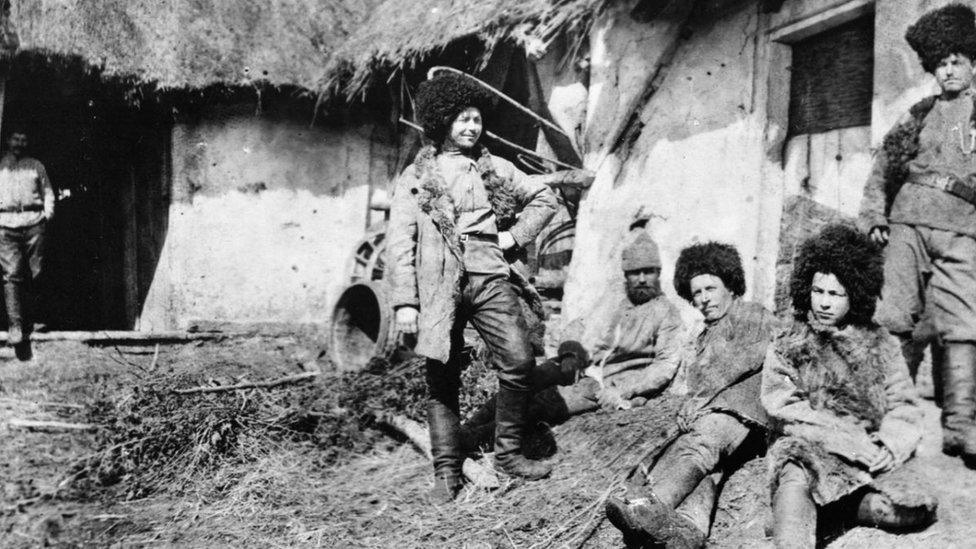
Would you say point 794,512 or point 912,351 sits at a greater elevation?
point 912,351

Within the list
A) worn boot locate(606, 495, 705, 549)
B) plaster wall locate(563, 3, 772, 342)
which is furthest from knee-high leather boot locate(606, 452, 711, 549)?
plaster wall locate(563, 3, 772, 342)

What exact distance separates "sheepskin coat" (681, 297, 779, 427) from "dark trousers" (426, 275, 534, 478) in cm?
80

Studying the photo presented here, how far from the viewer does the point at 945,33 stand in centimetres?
→ 384

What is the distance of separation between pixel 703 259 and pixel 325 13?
23.0 feet

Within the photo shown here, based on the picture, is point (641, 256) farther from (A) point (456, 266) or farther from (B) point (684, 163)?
(A) point (456, 266)

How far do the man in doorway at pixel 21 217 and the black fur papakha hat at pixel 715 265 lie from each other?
648 centimetres

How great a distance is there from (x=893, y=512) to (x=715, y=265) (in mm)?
1334

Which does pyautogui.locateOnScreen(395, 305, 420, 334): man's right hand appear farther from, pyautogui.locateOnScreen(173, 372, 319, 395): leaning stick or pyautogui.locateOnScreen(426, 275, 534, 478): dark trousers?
pyautogui.locateOnScreen(173, 372, 319, 395): leaning stick

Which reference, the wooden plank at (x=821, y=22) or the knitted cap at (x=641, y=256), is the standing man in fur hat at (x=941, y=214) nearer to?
the wooden plank at (x=821, y=22)

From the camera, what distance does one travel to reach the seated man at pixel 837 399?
308cm

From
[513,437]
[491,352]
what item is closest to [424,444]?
[513,437]

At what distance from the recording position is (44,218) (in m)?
8.35

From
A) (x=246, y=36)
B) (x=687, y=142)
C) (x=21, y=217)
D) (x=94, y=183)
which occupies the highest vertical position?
(x=246, y=36)

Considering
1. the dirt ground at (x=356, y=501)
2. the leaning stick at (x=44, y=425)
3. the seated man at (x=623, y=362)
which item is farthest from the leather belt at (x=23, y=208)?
the seated man at (x=623, y=362)
